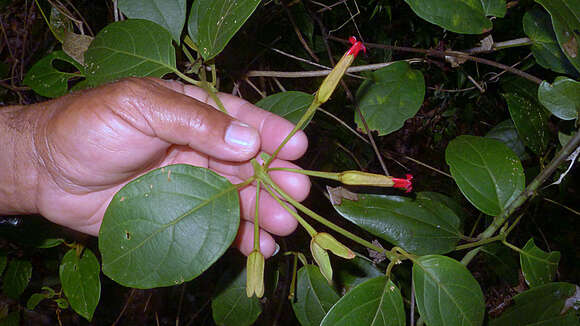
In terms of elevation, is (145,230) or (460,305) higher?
(145,230)

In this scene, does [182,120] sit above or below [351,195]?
above

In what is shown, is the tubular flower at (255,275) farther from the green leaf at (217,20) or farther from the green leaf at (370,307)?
the green leaf at (217,20)

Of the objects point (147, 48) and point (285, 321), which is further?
point (285, 321)

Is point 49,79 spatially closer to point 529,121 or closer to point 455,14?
point 455,14

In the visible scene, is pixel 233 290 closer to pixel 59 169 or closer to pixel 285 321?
pixel 59 169

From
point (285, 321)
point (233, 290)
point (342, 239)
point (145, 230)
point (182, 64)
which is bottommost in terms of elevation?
point (285, 321)

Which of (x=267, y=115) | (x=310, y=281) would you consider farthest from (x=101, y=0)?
(x=310, y=281)

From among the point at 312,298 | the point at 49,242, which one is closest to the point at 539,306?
the point at 312,298

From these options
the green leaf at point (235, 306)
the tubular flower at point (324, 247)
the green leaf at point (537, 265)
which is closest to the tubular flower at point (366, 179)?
the tubular flower at point (324, 247)
